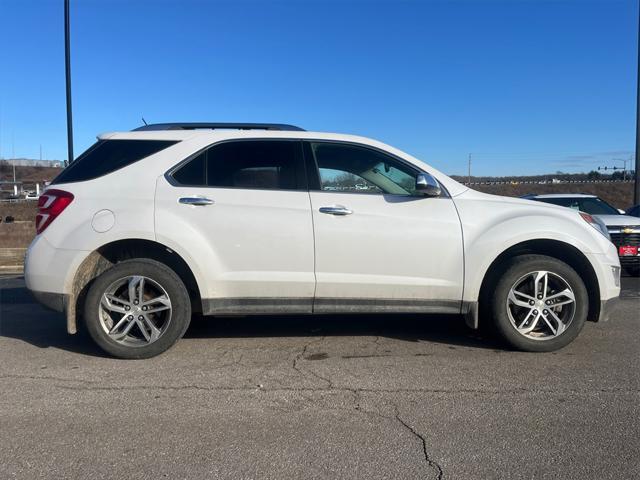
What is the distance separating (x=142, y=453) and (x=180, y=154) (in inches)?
104

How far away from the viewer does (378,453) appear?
3117mm

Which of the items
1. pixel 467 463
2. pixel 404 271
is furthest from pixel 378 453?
pixel 404 271

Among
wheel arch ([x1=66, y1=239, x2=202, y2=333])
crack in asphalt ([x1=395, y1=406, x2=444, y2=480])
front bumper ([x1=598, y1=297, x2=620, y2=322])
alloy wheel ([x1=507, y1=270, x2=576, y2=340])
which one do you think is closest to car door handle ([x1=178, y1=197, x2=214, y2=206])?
wheel arch ([x1=66, y1=239, x2=202, y2=333])

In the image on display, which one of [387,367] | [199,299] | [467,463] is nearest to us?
[467,463]

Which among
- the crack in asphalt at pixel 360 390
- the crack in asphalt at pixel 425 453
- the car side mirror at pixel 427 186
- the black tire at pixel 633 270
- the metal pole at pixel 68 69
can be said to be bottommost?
the crack in asphalt at pixel 425 453

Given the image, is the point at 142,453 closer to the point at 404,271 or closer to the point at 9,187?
the point at 404,271

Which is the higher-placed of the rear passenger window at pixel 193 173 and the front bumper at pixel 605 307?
the rear passenger window at pixel 193 173

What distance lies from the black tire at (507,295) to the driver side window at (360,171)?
1116mm

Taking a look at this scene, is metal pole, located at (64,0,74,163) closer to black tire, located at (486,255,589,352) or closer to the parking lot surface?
the parking lot surface

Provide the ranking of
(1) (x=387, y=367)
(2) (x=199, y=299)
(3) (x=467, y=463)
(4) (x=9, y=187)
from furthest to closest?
(4) (x=9, y=187), (2) (x=199, y=299), (1) (x=387, y=367), (3) (x=467, y=463)

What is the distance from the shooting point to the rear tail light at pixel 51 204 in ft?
Result: 15.3

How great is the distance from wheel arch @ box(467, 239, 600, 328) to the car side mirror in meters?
0.82

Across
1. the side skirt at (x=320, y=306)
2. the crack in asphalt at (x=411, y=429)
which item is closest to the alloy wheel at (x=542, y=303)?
the side skirt at (x=320, y=306)

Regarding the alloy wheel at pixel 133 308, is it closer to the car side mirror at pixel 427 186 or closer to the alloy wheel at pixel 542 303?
the car side mirror at pixel 427 186
